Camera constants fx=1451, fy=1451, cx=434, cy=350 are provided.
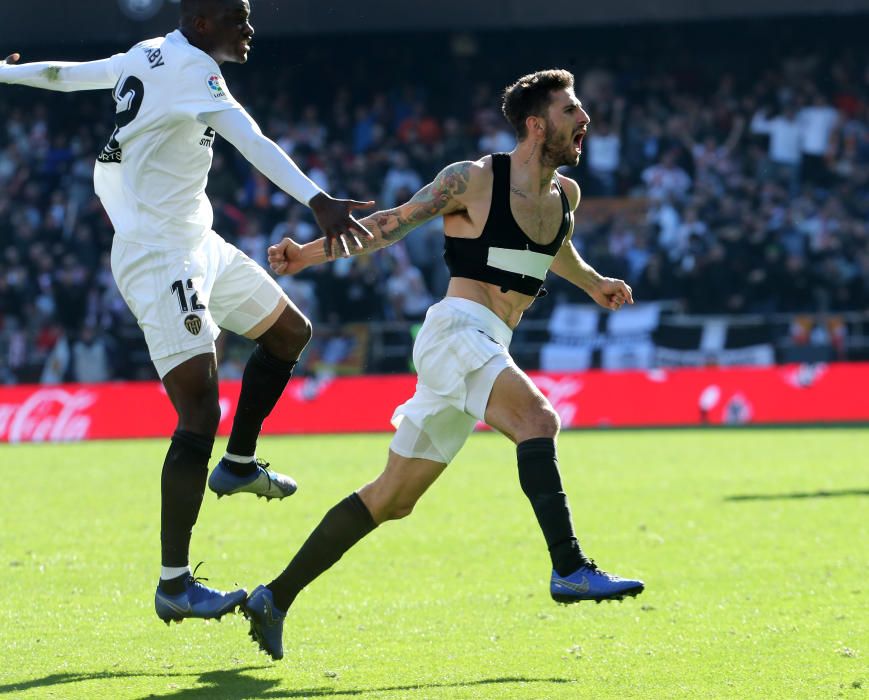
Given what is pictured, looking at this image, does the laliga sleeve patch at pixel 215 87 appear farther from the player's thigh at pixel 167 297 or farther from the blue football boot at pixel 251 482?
the blue football boot at pixel 251 482

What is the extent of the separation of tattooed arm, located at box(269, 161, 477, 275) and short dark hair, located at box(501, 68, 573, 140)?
0.99 ft

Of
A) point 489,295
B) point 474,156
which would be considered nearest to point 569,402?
point 474,156

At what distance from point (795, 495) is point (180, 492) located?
23.5 feet

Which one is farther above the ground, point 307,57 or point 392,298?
point 307,57

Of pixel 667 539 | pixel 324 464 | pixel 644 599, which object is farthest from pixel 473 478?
pixel 644 599

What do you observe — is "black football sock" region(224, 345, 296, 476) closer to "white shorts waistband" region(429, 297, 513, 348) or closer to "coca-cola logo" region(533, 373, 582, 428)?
"white shorts waistband" region(429, 297, 513, 348)

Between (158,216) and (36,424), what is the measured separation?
1400 centimetres

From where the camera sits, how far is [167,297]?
6355 mm

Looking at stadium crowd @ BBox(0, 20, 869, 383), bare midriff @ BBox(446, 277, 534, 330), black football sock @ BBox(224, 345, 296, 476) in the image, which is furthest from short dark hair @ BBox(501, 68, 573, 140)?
stadium crowd @ BBox(0, 20, 869, 383)

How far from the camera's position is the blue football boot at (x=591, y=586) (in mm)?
5395

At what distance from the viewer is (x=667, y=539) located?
9.78 m

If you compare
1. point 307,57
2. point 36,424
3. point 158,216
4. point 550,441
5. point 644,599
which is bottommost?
point 36,424

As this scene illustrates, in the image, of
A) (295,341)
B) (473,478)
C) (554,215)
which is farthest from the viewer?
(473,478)

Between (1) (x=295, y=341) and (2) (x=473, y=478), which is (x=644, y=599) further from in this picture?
(2) (x=473, y=478)
